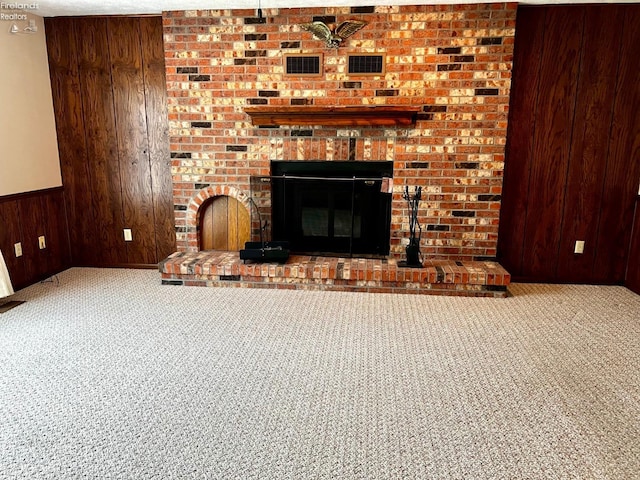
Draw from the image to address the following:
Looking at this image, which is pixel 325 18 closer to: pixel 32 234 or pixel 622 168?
pixel 622 168

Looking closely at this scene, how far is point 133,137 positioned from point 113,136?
20cm

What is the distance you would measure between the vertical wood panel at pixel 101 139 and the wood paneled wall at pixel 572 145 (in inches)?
144

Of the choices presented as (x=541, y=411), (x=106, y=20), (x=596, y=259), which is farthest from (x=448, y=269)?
(x=106, y=20)

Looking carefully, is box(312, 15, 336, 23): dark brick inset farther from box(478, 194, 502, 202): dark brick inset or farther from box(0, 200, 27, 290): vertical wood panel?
box(0, 200, 27, 290): vertical wood panel

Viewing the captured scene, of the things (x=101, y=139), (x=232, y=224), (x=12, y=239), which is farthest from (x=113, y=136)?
(x=232, y=224)

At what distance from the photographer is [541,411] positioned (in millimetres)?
2178

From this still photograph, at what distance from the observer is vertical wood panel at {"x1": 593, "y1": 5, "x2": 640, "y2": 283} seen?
379 cm

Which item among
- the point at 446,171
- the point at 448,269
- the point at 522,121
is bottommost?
the point at 448,269

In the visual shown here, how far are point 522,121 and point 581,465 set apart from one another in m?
2.97

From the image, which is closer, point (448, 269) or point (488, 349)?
point (488, 349)

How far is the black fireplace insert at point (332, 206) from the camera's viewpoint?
4.12 m

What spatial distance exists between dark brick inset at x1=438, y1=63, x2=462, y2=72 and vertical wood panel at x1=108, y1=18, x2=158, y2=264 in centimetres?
271

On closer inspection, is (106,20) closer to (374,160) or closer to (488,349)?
(374,160)

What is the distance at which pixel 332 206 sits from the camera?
4.22 meters
